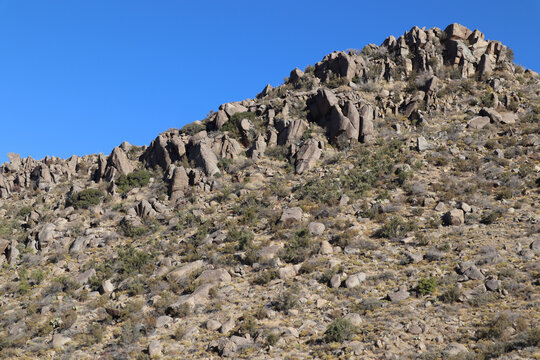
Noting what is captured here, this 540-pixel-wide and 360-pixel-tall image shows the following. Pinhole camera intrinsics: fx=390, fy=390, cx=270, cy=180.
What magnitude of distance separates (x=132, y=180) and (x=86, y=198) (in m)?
4.47

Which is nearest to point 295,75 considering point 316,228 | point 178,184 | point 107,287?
point 178,184

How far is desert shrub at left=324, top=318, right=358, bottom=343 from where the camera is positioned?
1795cm

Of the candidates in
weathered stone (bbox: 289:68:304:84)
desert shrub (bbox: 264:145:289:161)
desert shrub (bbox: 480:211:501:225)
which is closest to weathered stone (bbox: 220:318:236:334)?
desert shrub (bbox: 480:211:501:225)

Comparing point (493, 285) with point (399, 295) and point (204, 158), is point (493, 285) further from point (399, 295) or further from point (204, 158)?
point (204, 158)

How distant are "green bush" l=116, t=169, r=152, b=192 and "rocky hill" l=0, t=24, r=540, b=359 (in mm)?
196

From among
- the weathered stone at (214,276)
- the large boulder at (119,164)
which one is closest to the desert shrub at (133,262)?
the weathered stone at (214,276)

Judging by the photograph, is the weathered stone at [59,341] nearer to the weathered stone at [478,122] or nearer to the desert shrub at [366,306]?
the desert shrub at [366,306]

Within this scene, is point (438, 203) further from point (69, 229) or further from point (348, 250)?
point (69, 229)

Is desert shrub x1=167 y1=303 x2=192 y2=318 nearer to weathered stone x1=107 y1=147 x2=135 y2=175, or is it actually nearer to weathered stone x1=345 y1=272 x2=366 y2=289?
weathered stone x1=345 y1=272 x2=366 y2=289

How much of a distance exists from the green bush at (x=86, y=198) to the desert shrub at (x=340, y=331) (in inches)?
1034

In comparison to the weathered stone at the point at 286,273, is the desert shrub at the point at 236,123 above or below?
above

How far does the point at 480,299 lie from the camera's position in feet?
61.9

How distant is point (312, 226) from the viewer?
27.7 metres

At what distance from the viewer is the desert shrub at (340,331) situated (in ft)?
58.9
